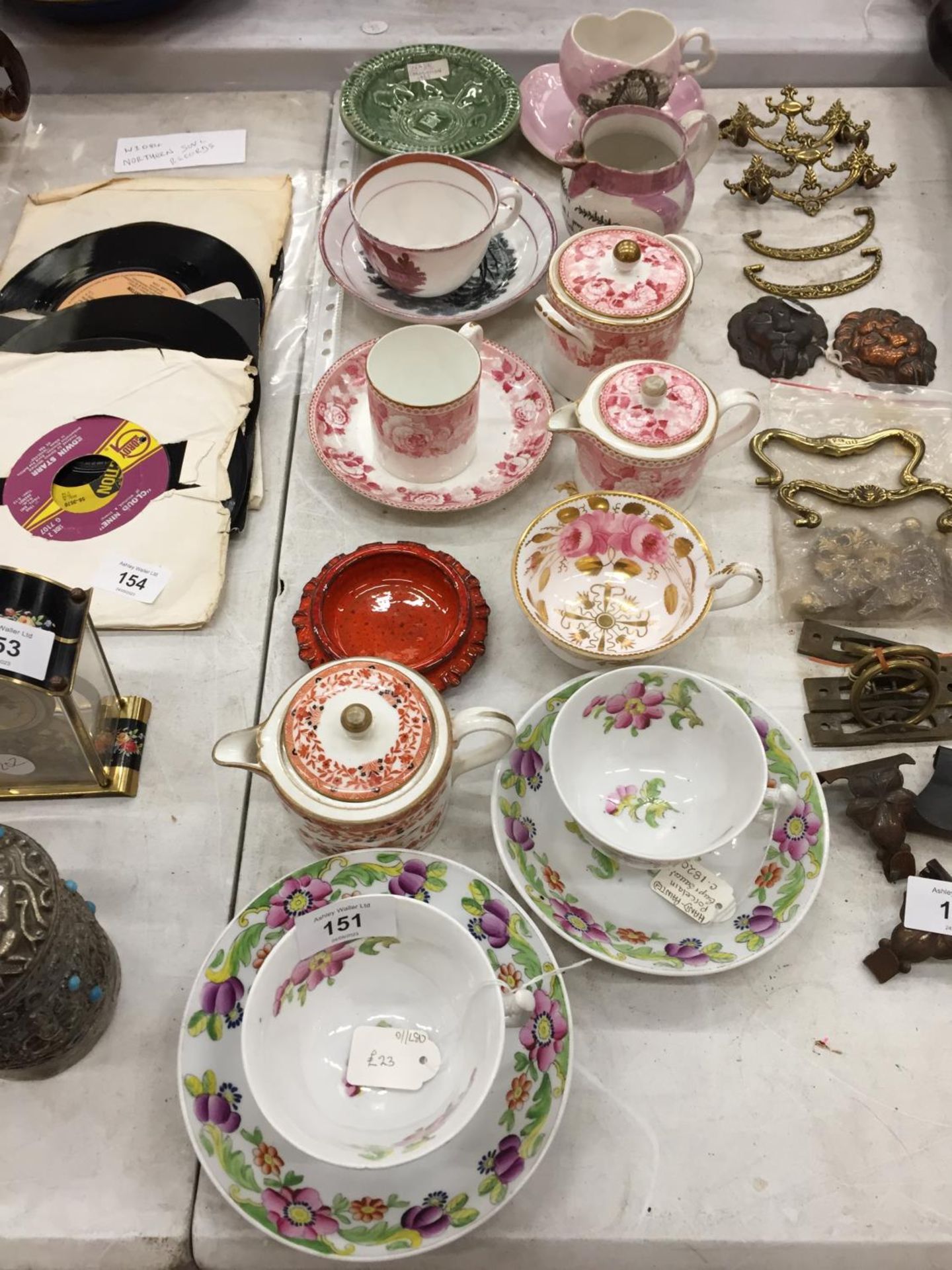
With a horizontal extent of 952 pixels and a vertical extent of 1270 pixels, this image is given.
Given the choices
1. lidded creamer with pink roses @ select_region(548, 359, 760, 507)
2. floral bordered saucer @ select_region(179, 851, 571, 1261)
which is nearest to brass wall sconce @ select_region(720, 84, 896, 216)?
lidded creamer with pink roses @ select_region(548, 359, 760, 507)

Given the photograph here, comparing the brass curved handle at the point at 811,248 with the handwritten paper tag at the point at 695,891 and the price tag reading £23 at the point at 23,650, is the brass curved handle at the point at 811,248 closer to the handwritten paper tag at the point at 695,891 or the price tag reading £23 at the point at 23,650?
the handwritten paper tag at the point at 695,891

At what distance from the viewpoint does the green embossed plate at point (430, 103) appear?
5.12 ft

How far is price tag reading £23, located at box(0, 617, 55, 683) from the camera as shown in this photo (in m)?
0.81

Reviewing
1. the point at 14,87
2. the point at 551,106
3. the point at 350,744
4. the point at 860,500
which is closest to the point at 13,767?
the point at 350,744

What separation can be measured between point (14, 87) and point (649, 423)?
121 centimetres

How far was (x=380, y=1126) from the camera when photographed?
2.58 ft

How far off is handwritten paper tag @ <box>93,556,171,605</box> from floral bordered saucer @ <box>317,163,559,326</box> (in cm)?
48

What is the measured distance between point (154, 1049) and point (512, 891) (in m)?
0.36

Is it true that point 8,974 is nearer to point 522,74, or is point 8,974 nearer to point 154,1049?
point 154,1049

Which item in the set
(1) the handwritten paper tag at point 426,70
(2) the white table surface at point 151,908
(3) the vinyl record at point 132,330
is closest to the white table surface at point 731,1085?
(2) the white table surface at point 151,908

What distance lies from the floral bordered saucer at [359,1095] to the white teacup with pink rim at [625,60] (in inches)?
43.4

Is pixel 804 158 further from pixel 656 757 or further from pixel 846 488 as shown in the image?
pixel 656 757

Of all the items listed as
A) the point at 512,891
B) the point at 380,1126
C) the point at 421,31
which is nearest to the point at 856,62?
the point at 421,31

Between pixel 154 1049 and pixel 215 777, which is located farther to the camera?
pixel 215 777
